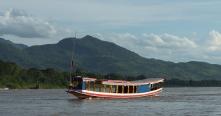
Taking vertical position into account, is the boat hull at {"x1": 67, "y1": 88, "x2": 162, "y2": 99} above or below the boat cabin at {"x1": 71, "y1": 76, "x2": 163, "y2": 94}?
below

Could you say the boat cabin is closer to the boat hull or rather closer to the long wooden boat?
the long wooden boat

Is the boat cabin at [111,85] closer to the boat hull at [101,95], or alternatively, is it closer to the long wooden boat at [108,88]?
the long wooden boat at [108,88]

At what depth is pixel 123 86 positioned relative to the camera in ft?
454

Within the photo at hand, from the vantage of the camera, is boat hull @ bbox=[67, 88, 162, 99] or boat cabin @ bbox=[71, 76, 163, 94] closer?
boat hull @ bbox=[67, 88, 162, 99]

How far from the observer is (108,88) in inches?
5359

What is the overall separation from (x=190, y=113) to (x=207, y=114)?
2.82 metres

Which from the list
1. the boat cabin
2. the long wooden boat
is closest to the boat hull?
the long wooden boat

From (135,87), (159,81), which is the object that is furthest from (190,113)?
(159,81)

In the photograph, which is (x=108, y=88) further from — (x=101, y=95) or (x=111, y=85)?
(x=101, y=95)

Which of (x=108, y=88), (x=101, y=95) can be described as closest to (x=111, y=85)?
(x=108, y=88)

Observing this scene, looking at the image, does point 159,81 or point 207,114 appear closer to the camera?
point 207,114

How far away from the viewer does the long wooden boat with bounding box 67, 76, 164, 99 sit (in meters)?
128

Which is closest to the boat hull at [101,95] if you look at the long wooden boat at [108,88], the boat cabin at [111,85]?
the long wooden boat at [108,88]

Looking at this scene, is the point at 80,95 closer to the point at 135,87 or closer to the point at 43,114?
the point at 135,87
